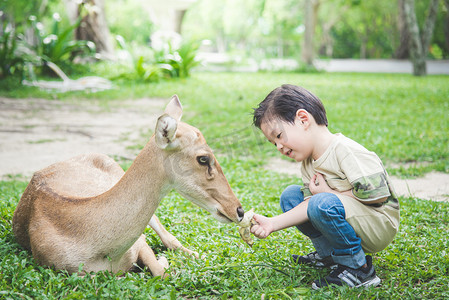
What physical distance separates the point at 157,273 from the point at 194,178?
28.5 inches

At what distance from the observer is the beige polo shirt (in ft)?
8.77

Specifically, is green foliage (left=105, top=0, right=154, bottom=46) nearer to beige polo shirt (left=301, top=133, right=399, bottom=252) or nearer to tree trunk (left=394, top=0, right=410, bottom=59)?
tree trunk (left=394, top=0, right=410, bottom=59)

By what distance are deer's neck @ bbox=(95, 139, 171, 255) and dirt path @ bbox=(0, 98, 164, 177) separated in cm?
335

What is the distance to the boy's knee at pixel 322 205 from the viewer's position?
2700 millimetres

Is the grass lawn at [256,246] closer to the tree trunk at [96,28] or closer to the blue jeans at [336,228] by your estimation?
the blue jeans at [336,228]

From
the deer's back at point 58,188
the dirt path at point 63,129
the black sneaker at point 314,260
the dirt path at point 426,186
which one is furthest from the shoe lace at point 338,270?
the dirt path at point 63,129

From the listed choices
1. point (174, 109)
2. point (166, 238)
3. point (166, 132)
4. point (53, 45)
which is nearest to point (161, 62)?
point (53, 45)

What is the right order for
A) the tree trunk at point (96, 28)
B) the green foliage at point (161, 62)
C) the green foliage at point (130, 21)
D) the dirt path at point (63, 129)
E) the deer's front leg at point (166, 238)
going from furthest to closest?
the green foliage at point (130, 21) < the tree trunk at point (96, 28) < the green foliage at point (161, 62) < the dirt path at point (63, 129) < the deer's front leg at point (166, 238)

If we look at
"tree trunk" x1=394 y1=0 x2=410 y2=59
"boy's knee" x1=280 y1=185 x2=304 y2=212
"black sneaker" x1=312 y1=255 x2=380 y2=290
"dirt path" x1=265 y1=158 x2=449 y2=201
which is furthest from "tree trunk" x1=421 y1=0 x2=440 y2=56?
"black sneaker" x1=312 y1=255 x2=380 y2=290

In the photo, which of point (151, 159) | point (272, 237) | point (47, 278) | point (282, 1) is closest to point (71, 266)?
point (47, 278)

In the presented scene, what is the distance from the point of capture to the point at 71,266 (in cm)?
280

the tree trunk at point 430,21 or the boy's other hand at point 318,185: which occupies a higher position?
the tree trunk at point 430,21

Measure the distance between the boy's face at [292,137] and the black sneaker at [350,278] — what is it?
27.8 inches

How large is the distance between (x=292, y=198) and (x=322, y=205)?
0.46m
